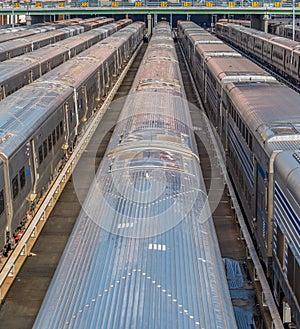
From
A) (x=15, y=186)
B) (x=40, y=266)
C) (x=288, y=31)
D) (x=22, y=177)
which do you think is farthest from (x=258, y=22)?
(x=40, y=266)

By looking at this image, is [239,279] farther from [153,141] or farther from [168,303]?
[168,303]

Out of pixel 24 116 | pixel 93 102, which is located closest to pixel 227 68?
pixel 93 102

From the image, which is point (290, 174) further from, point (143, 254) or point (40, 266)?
point (40, 266)

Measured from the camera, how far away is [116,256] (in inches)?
253

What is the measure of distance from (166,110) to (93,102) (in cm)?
1110

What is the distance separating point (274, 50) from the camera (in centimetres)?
4091

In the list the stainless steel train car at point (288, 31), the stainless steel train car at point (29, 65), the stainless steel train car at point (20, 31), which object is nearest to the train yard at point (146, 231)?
the stainless steel train car at point (29, 65)

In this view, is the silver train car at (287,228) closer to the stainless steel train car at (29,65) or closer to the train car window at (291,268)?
the train car window at (291,268)

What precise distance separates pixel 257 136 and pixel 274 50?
1249 inches

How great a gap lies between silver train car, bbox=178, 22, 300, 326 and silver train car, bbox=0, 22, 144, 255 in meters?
4.52

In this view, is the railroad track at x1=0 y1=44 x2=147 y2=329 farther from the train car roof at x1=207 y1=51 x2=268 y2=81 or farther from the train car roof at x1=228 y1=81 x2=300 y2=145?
the train car roof at x1=207 y1=51 x2=268 y2=81

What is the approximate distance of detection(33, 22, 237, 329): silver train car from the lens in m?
5.43

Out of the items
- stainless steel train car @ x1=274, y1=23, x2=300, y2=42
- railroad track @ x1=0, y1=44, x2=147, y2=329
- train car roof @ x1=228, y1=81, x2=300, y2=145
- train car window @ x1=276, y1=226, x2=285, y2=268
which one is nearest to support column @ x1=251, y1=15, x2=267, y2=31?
stainless steel train car @ x1=274, y1=23, x2=300, y2=42

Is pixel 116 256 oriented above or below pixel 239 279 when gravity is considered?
above
